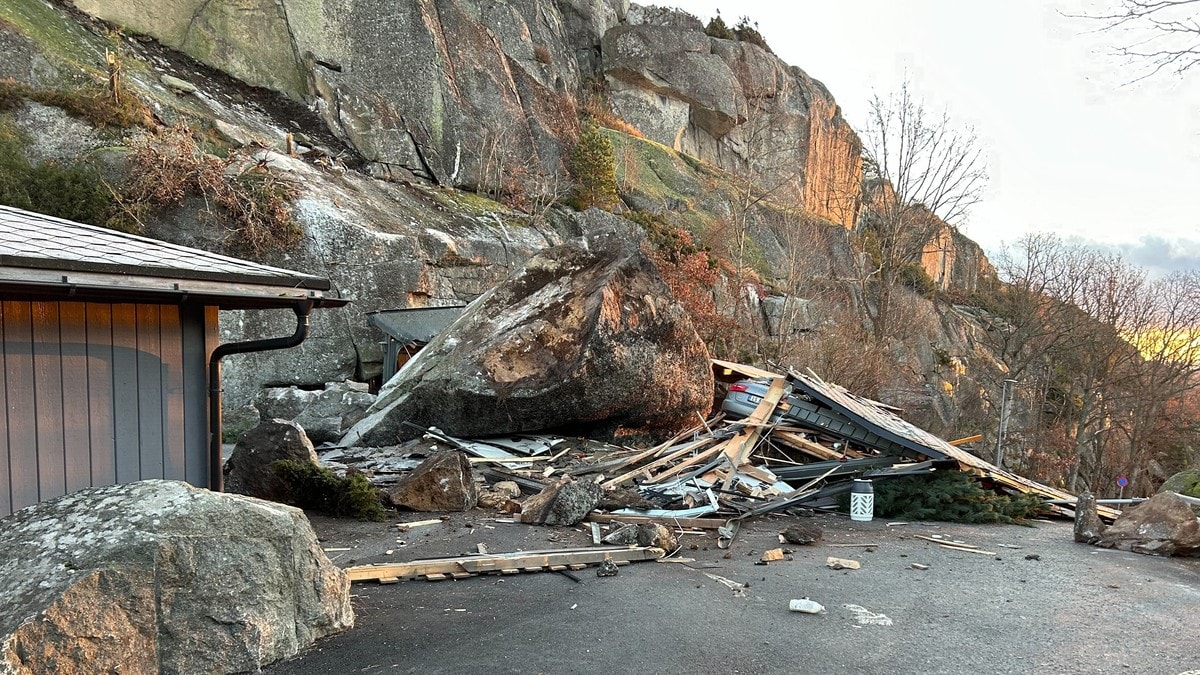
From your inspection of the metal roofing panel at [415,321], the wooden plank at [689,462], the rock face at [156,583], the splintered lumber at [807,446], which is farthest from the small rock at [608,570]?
the metal roofing panel at [415,321]

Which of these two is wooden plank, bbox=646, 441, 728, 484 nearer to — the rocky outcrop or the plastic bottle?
the plastic bottle

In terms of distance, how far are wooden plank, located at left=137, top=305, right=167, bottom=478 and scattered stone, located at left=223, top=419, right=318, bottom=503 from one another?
6.98ft

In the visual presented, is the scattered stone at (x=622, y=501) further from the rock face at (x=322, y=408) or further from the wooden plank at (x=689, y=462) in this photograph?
the rock face at (x=322, y=408)

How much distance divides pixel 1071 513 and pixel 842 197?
35992 mm

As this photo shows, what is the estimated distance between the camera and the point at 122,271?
4.36 meters

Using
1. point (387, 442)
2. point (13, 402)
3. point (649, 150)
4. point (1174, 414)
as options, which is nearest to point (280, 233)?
point (387, 442)

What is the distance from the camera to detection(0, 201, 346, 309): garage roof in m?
4.02

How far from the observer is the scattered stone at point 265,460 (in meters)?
7.50

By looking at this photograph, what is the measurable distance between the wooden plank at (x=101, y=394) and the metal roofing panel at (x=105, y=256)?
1.64 ft

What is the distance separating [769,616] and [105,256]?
16.6 ft

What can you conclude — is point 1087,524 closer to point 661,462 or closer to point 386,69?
point 661,462

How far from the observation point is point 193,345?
18.5 feet

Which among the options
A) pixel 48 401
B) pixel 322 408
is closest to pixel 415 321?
pixel 322 408

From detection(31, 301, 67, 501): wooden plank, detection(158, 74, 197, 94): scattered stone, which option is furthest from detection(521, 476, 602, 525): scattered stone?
detection(158, 74, 197, 94): scattered stone
